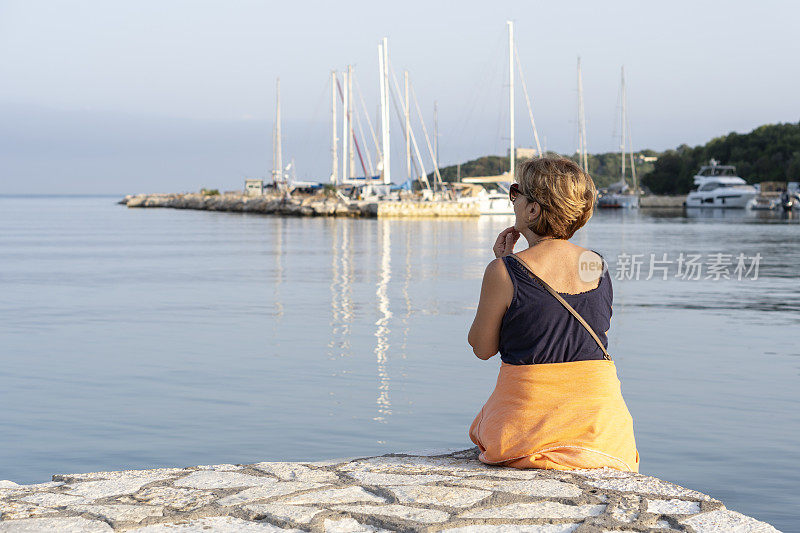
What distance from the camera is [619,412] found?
432 cm

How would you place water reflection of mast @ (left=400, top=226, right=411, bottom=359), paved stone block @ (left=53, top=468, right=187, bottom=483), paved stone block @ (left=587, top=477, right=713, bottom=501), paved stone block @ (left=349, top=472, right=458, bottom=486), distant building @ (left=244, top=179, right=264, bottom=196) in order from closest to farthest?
paved stone block @ (left=587, top=477, right=713, bottom=501) < paved stone block @ (left=349, top=472, right=458, bottom=486) < paved stone block @ (left=53, top=468, right=187, bottom=483) < water reflection of mast @ (left=400, top=226, right=411, bottom=359) < distant building @ (left=244, top=179, right=264, bottom=196)

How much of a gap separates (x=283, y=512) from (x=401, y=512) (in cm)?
48

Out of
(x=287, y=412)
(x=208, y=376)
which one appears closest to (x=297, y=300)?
(x=208, y=376)

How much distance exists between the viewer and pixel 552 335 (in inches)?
166

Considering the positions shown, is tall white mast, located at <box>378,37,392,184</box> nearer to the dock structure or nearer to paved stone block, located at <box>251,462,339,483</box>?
the dock structure

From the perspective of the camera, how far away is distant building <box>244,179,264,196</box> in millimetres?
106750

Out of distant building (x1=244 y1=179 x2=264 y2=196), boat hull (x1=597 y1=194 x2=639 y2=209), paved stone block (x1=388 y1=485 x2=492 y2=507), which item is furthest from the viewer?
distant building (x1=244 y1=179 x2=264 y2=196)

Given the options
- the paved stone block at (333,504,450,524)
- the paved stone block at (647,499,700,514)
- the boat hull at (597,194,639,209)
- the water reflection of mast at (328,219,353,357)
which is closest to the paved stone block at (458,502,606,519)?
the paved stone block at (333,504,450,524)

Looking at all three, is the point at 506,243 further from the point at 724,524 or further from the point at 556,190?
the point at 724,524

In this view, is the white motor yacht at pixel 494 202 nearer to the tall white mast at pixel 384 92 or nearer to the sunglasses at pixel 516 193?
the tall white mast at pixel 384 92

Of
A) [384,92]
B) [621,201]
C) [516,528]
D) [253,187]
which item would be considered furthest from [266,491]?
[253,187]

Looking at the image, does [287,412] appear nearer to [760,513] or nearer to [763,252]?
[760,513]

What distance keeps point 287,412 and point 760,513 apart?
444cm

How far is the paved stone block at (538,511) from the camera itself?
12.4 feet
